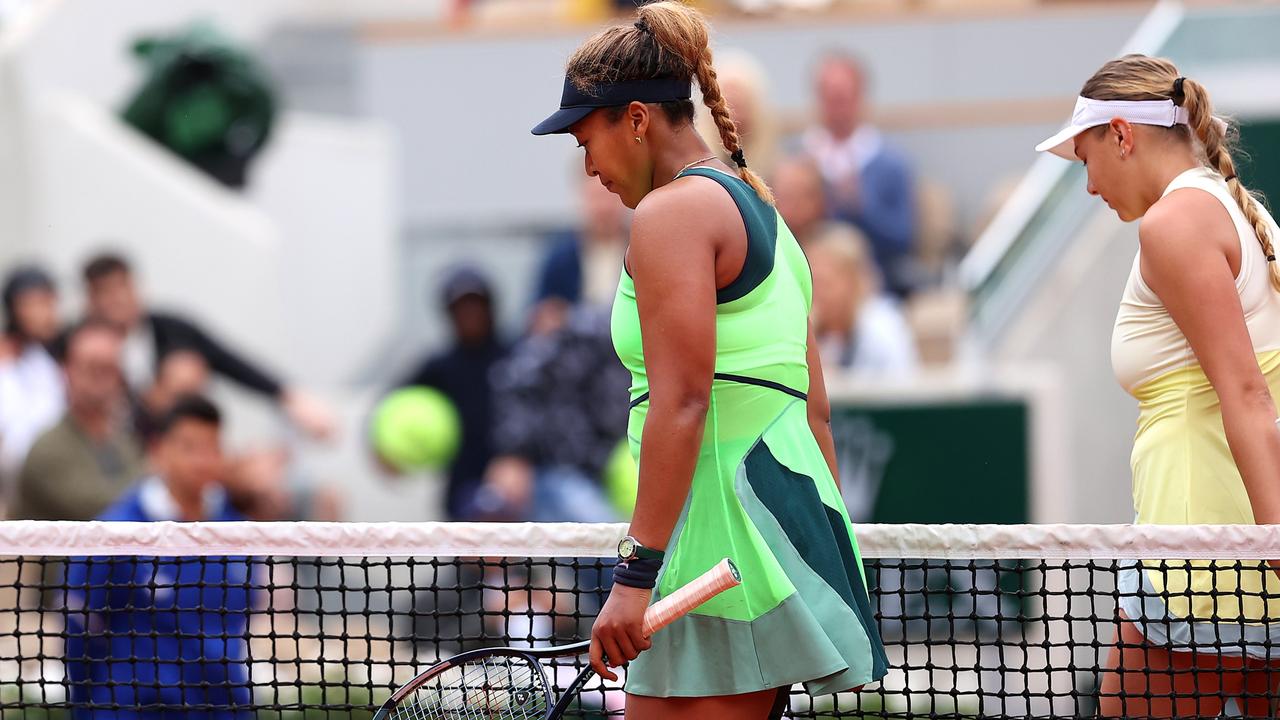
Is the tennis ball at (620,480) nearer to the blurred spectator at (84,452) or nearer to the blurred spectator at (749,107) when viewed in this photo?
the blurred spectator at (749,107)

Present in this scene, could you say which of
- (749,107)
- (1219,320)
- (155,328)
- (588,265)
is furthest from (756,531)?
(155,328)

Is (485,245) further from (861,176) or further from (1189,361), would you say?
(1189,361)

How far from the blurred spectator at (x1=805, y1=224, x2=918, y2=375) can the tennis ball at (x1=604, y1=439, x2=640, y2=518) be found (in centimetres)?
113

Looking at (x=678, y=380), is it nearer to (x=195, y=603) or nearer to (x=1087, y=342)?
(x=195, y=603)

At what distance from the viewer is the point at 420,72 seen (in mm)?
13547

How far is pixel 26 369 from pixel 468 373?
2.61m

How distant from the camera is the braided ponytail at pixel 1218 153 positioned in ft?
12.2

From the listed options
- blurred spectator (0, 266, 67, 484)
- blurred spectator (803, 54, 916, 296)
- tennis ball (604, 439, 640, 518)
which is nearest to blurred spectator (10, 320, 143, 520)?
blurred spectator (0, 266, 67, 484)

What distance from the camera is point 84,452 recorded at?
8.37 meters

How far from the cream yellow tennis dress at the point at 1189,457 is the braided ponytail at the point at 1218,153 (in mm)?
29

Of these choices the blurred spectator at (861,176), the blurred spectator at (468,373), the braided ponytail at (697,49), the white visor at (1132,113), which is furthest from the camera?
the blurred spectator at (861,176)

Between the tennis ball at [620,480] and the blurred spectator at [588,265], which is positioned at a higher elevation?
the blurred spectator at [588,265]

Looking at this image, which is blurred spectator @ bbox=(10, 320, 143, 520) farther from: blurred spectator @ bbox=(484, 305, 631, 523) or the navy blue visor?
the navy blue visor

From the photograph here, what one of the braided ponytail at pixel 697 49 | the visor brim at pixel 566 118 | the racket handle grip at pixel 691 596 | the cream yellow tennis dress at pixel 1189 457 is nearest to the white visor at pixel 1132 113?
the cream yellow tennis dress at pixel 1189 457
